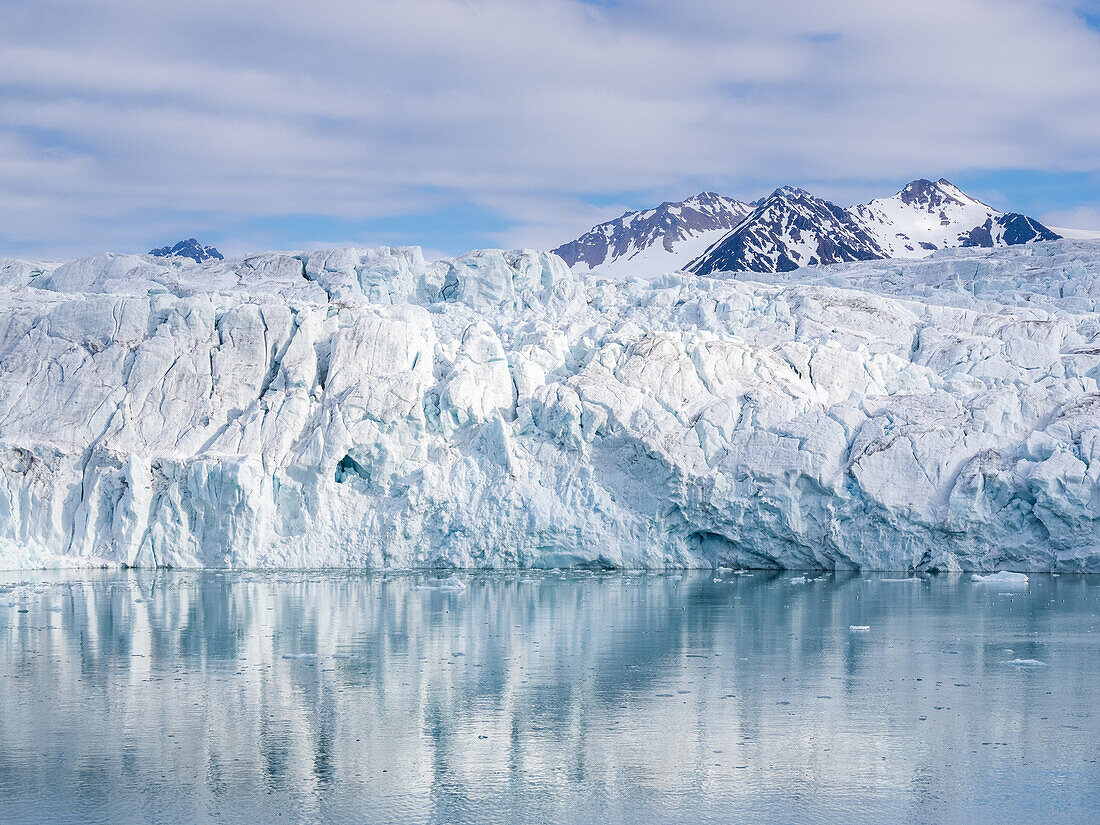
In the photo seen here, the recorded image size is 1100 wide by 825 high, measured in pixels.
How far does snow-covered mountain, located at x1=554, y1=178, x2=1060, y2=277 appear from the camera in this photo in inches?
4107

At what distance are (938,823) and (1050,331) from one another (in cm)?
2993

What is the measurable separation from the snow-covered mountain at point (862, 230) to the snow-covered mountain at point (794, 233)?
0.33 feet

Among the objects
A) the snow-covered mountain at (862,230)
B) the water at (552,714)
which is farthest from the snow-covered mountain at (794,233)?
the water at (552,714)

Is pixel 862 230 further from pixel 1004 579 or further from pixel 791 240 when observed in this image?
pixel 1004 579

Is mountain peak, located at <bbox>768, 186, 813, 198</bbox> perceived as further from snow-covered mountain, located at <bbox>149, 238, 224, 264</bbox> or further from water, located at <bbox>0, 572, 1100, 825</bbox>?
water, located at <bbox>0, 572, 1100, 825</bbox>

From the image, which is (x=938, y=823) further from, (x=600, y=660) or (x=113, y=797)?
(x=600, y=660)

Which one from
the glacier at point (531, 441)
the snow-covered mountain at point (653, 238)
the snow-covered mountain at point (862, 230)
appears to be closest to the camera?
the glacier at point (531, 441)

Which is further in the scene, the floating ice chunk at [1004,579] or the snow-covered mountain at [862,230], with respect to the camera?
the snow-covered mountain at [862,230]

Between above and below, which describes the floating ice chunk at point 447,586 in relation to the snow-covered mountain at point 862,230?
below

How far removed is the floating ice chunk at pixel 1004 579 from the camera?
24.5m

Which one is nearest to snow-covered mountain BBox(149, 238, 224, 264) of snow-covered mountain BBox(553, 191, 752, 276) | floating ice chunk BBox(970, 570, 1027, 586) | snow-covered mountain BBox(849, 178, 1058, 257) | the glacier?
snow-covered mountain BBox(553, 191, 752, 276)

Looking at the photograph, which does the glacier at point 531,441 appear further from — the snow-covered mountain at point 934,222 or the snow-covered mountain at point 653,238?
the snow-covered mountain at point 653,238

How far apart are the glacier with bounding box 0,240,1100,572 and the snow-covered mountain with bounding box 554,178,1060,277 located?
6110 cm

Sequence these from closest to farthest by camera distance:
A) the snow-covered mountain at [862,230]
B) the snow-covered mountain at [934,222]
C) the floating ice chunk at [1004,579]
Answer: the floating ice chunk at [1004,579] < the snow-covered mountain at [862,230] < the snow-covered mountain at [934,222]
